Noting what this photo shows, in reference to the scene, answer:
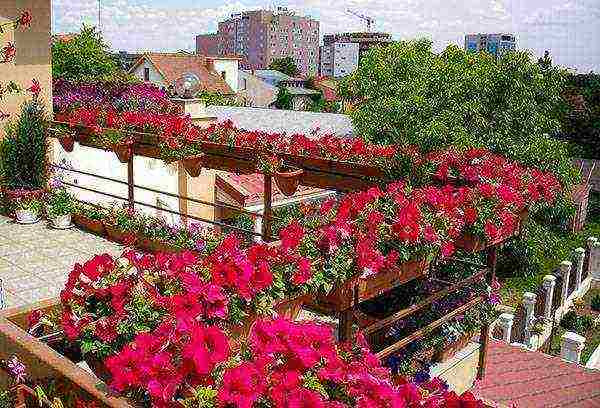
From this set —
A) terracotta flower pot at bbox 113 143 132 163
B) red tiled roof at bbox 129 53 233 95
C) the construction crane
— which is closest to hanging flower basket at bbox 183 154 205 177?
terracotta flower pot at bbox 113 143 132 163

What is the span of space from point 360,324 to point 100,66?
61.0 ft

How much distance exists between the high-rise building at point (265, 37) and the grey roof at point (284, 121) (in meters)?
72.8

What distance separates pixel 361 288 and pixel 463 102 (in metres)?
14.6

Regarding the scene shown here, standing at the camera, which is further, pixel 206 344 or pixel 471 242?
pixel 471 242

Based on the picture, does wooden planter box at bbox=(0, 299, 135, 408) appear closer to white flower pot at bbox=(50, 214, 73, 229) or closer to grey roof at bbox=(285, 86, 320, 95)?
white flower pot at bbox=(50, 214, 73, 229)

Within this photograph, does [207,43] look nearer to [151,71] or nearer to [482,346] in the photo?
[151,71]

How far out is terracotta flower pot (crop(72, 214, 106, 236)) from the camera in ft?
22.3

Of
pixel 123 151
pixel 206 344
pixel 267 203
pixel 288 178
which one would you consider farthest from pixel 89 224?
pixel 206 344

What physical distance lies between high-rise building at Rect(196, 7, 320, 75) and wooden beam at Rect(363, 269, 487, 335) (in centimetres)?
9258

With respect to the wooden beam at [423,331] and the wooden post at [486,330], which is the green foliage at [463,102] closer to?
the wooden post at [486,330]

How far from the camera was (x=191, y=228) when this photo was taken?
642cm

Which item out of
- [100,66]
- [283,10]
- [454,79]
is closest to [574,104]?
[454,79]

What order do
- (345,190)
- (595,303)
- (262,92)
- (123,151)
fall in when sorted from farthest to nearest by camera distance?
(262,92), (595,303), (123,151), (345,190)

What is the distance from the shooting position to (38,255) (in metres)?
6.00
